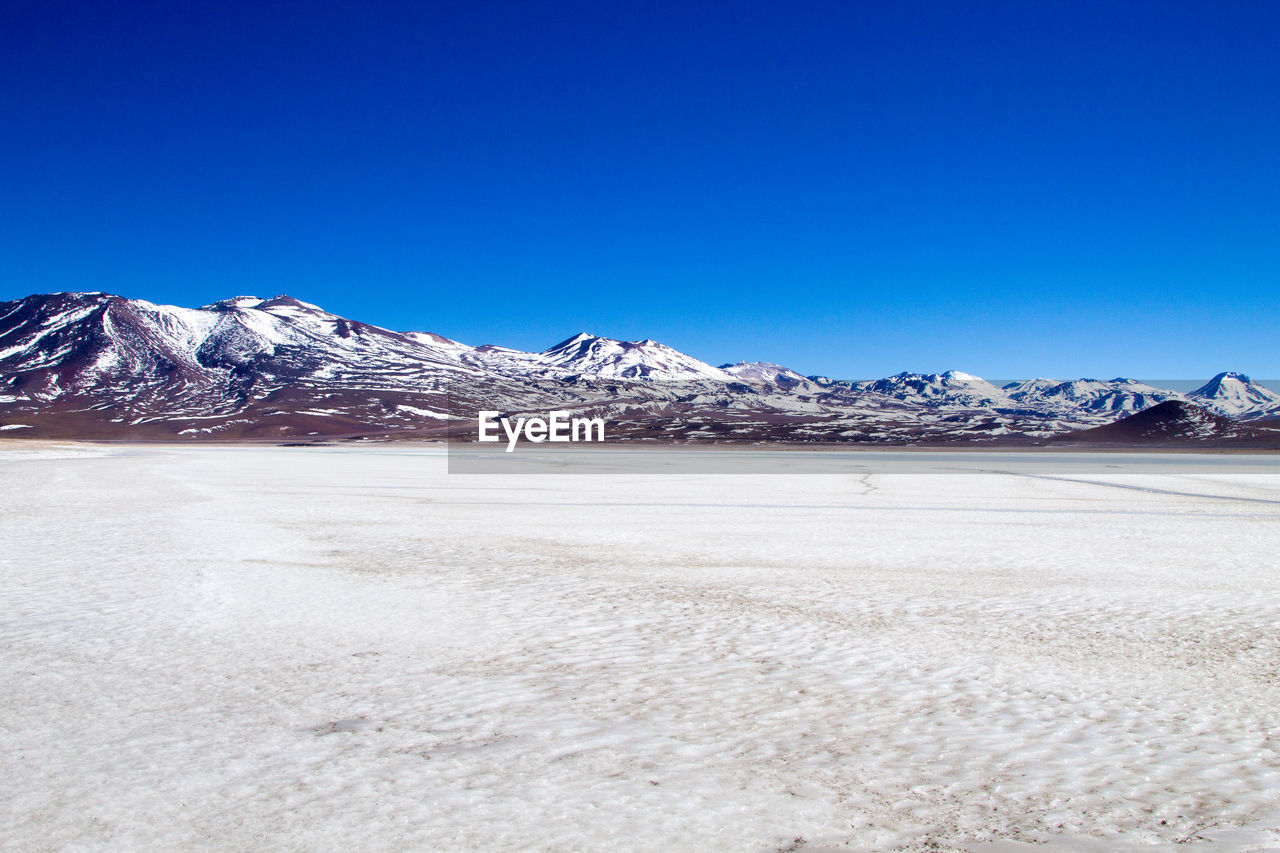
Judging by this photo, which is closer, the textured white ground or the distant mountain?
the textured white ground

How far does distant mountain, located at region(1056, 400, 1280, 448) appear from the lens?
104188 mm

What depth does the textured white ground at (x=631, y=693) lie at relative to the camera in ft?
15.4

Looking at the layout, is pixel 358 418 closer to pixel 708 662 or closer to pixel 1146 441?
pixel 1146 441

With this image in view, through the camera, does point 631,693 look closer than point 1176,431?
Yes

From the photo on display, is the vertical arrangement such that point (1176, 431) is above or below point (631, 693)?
above

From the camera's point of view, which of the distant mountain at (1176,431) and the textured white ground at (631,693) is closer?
the textured white ground at (631,693)

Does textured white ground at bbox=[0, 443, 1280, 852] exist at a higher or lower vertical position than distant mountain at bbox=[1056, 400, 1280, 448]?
lower

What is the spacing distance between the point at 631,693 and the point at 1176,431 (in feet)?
430

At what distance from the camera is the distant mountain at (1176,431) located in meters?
104

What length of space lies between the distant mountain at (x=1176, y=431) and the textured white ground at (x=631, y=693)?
10821 centimetres

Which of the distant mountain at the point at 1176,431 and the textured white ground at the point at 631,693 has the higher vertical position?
the distant mountain at the point at 1176,431

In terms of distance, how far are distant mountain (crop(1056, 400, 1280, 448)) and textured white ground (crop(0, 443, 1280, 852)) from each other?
10821 cm

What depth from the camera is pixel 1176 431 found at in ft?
371

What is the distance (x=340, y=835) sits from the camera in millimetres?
4473
